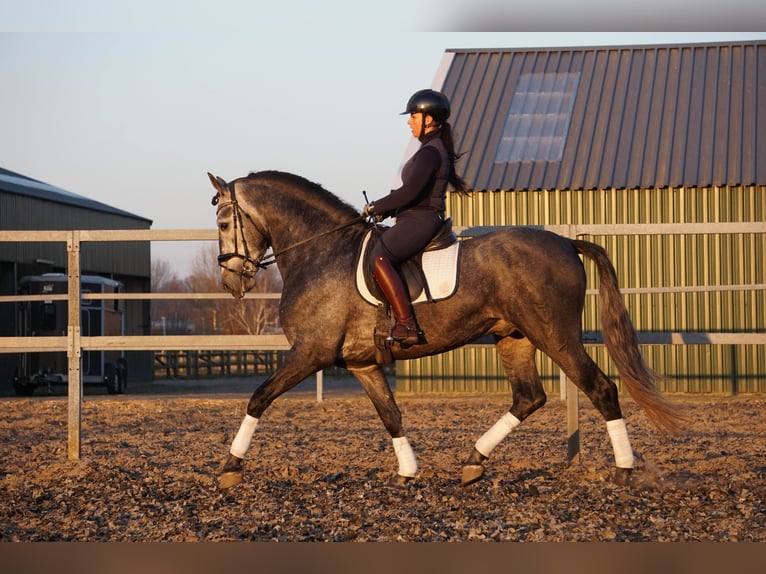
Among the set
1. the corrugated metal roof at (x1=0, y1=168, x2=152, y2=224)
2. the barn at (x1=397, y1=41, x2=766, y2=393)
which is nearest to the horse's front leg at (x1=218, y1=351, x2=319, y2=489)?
the barn at (x1=397, y1=41, x2=766, y2=393)

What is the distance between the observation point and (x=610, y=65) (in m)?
19.5

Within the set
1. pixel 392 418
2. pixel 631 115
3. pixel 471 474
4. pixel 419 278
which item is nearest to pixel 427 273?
pixel 419 278

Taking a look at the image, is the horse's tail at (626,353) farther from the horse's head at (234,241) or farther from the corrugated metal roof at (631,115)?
the corrugated metal roof at (631,115)

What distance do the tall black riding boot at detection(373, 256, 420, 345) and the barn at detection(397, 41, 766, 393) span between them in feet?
31.4

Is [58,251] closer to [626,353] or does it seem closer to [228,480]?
[228,480]

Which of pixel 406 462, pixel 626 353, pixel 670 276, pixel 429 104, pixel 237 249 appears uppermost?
pixel 429 104

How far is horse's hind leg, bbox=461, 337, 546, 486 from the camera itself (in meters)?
6.03

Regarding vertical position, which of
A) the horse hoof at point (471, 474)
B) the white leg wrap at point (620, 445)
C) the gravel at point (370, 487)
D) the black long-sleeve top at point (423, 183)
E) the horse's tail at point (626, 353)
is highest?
the black long-sleeve top at point (423, 183)

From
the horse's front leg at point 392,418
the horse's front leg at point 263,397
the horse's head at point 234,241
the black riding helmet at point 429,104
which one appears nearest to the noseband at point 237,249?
the horse's head at point 234,241

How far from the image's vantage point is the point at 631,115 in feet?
59.5

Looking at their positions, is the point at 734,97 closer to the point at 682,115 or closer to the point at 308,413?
the point at 682,115

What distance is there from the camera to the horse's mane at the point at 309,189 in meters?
6.49

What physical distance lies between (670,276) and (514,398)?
1063 cm

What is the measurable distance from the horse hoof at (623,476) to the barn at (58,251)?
17.4 meters
